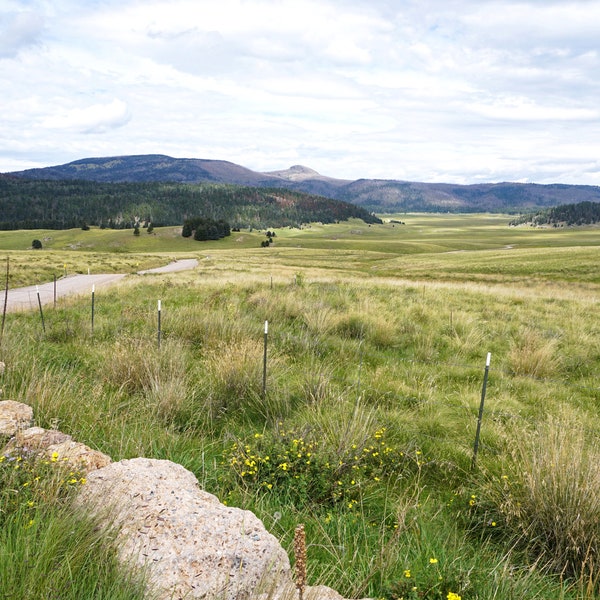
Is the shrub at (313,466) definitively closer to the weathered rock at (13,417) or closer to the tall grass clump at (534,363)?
the weathered rock at (13,417)

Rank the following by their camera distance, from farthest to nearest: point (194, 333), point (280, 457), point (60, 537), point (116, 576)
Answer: point (194, 333), point (280, 457), point (60, 537), point (116, 576)

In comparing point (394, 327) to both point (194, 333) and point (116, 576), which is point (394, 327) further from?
point (116, 576)

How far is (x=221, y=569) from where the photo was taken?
2.41m

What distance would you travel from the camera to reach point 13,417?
4.02 metres

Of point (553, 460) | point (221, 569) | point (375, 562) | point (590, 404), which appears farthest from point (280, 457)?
point (590, 404)

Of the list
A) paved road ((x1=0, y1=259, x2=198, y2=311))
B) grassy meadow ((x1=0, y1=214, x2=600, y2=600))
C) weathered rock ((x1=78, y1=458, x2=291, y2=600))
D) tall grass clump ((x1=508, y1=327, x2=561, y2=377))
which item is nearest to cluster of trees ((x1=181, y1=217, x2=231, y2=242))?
paved road ((x1=0, y1=259, x2=198, y2=311))

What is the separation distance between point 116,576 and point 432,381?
19.5 ft

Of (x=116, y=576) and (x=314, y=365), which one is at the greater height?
(x=116, y=576)

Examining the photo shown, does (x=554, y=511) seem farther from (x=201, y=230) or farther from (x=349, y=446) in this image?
(x=201, y=230)

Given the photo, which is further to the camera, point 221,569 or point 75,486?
point 75,486

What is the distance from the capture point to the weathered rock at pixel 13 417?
370 cm

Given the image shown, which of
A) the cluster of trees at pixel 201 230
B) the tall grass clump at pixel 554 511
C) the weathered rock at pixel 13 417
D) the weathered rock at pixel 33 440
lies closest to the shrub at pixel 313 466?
the tall grass clump at pixel 554 511

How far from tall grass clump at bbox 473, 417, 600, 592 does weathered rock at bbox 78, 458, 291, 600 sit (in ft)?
6.50

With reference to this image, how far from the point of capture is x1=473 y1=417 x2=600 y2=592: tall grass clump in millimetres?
3342
